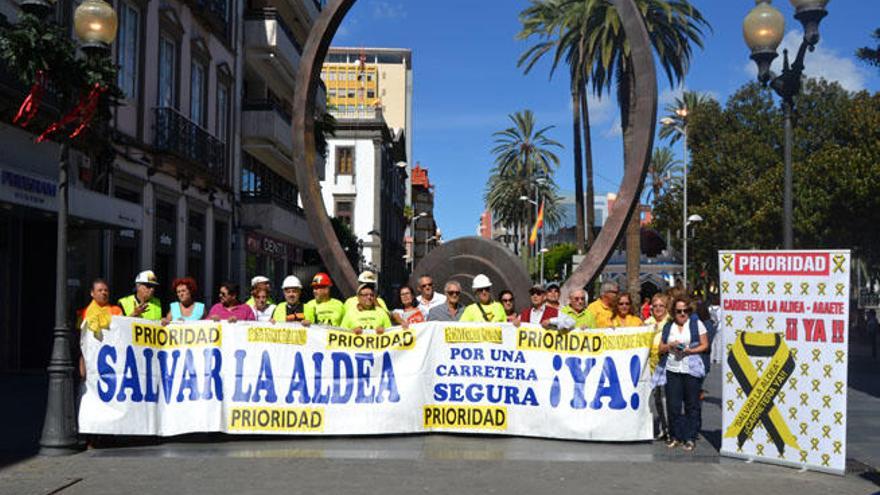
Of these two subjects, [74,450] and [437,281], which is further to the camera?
[437,281]

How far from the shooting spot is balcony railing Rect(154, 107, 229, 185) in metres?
21.3

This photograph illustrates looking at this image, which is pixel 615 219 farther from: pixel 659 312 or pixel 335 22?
pixel 335 22

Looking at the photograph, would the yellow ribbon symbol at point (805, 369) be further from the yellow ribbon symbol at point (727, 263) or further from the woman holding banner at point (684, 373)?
the yellow ribbon symbol at point (727, 263)

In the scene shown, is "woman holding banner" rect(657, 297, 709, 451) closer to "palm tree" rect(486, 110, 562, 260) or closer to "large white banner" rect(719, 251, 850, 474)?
"large white banner" rect(719, 251, 850, 474)

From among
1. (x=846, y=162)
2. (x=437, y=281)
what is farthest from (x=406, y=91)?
(x=437, y=281)

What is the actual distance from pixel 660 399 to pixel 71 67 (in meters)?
6.96

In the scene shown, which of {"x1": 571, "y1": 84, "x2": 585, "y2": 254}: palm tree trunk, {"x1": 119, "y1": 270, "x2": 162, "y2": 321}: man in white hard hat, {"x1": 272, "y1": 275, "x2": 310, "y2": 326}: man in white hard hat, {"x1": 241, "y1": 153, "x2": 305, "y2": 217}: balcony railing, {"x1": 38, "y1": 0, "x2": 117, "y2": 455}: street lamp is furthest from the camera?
{"x1": 571, "y1": 84, "x2": 585, "y2": 254}: palm tree trunk

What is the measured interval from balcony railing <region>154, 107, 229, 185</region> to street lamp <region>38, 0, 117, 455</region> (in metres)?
11.5

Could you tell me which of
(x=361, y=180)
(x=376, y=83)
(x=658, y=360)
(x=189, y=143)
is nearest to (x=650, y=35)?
(x=189, y=143)

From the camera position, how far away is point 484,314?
10.2 meters

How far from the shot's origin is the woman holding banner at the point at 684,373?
9133mm

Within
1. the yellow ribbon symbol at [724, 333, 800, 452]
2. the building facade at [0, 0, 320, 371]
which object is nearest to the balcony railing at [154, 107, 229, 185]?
the building facade at [0, 0, 320, 371]

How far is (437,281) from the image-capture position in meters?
15.2

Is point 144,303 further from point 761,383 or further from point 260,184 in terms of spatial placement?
point 260,184
